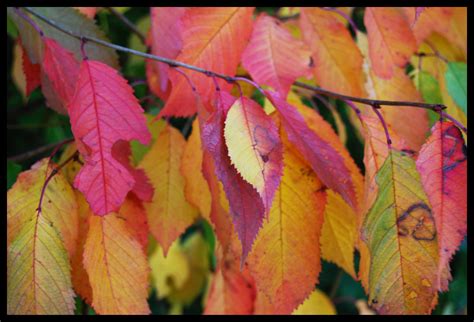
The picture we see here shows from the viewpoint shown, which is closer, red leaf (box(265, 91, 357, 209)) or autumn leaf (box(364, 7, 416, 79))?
red leaf (box(265, 91, 357, 209))

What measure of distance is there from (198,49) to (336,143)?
19cm

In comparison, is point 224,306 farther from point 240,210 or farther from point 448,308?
point 448,308

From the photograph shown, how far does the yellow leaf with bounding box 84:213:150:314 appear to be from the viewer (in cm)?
62

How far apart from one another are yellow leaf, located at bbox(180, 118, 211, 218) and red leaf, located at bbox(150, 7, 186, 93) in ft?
0.33

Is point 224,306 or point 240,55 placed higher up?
point 240,55

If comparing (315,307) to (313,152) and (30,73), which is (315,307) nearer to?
(313,152)

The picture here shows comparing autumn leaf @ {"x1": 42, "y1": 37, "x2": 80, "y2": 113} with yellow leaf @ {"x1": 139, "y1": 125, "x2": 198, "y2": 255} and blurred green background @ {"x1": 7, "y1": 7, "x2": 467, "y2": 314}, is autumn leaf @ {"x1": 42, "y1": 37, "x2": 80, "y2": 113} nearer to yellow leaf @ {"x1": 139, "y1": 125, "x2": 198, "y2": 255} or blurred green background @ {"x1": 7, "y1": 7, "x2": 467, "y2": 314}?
yellow leaf @ {"x1": 139, "y1": 125, "x2": 198, "y2": 255}

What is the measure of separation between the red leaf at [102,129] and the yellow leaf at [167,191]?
16 cm

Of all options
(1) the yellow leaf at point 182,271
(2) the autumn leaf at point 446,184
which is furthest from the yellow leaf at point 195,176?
(1) the yellow leaf at point 182,271

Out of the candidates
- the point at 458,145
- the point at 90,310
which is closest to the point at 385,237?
the point at 458,145

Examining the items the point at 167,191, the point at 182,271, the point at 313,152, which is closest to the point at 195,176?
the point at 167,191

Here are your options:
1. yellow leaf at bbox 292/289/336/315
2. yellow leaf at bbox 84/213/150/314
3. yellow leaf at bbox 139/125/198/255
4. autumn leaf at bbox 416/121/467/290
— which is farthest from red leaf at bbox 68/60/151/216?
yellow leaf at bbox 292/289/336/315

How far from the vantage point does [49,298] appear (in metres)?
0.63

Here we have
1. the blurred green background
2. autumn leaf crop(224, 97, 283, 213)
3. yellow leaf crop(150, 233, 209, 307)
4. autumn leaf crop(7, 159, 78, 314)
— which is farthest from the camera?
yellow leaf crop(150, 233, 209, 307)
